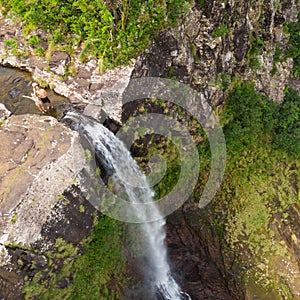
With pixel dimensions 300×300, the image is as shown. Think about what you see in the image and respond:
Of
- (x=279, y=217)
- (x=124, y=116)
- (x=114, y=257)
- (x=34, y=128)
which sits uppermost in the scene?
(x=34, y=128)

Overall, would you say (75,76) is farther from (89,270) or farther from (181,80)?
(89,270)

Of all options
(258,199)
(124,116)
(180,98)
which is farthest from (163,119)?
(258,199)

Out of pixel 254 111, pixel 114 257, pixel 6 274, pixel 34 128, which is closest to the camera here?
pixel 6 274

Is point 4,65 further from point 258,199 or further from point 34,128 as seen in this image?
point 258,199

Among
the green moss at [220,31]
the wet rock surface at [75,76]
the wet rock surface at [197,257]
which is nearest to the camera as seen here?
the wet rock surface at [75,76]

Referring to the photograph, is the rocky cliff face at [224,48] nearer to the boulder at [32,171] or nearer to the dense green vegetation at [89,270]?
the boulder at [32,171]

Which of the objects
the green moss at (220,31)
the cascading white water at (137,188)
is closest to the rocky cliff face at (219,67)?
the green moss at (220,31)
